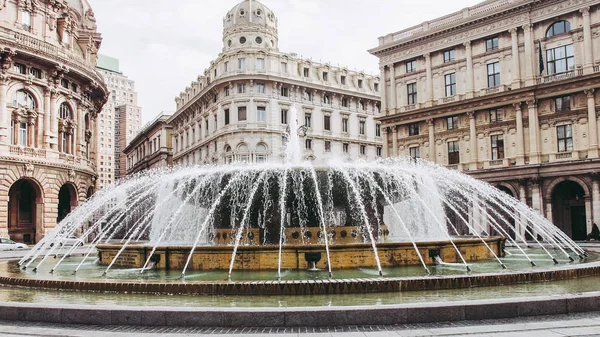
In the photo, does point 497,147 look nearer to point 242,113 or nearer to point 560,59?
point 560,59

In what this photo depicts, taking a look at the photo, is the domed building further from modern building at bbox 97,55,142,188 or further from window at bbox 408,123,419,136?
modern building at bbox 97,55,142,188

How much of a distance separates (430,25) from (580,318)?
42139 mm

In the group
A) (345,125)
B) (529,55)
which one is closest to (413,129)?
(529,55)

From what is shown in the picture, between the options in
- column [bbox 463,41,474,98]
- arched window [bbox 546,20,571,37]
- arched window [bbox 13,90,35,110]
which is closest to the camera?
arched window [bbox 546,20,571,37]

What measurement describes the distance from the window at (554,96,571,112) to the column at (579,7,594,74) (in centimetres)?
223

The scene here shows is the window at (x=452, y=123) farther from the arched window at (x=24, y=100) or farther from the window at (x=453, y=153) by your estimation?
the arched window at (x=24, y=100)

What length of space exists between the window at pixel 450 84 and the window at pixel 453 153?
Answer: 13.8 feet

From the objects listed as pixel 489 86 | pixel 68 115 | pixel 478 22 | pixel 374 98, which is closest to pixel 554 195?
pixel 489 86

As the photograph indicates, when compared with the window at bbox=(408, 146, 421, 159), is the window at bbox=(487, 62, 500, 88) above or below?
above

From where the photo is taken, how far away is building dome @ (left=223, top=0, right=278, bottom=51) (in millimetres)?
59594

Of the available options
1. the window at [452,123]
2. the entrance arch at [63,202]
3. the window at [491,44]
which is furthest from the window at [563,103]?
the entrance arch at [63,202]

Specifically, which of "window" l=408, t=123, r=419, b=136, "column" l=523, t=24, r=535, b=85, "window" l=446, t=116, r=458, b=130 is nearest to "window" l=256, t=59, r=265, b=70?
"window" l=408, t=123, r=419, b=136

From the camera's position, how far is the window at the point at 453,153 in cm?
4494

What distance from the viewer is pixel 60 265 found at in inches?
643
